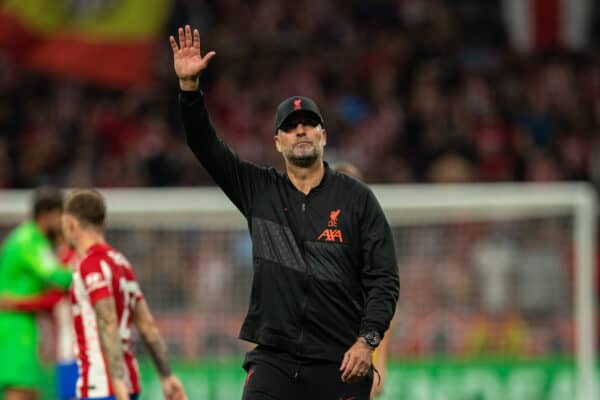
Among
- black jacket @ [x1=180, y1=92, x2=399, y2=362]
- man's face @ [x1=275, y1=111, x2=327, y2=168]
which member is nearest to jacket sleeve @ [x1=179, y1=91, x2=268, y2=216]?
black jacket @ [x1=180, y1=92, x2=399, y2=362]

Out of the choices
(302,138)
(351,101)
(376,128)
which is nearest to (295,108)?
(302,138)

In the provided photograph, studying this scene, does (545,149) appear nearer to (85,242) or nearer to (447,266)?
(447,266)

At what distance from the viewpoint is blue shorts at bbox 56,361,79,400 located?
9.46 meters

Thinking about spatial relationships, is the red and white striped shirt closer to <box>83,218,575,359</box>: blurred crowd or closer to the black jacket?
the black jacket

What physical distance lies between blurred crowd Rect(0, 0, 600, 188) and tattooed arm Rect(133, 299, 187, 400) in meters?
8.25

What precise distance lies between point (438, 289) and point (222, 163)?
6188 mm

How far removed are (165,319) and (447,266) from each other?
2487mm

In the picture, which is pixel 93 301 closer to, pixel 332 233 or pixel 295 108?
pixel 332 233

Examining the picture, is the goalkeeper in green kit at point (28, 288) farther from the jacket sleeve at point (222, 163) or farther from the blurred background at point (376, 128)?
the jacket sleeve at point (222, 163)

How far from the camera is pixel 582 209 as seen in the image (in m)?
13.0

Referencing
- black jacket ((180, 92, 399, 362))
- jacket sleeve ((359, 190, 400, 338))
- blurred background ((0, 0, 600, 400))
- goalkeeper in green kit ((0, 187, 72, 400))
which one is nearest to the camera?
jacket sleeve ((359, 190, 400, 338))

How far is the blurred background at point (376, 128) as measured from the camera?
12586 mm

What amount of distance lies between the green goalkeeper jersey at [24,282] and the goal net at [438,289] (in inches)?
80.1

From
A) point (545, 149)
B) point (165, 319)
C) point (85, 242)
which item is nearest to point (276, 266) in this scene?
point (85, 242)
